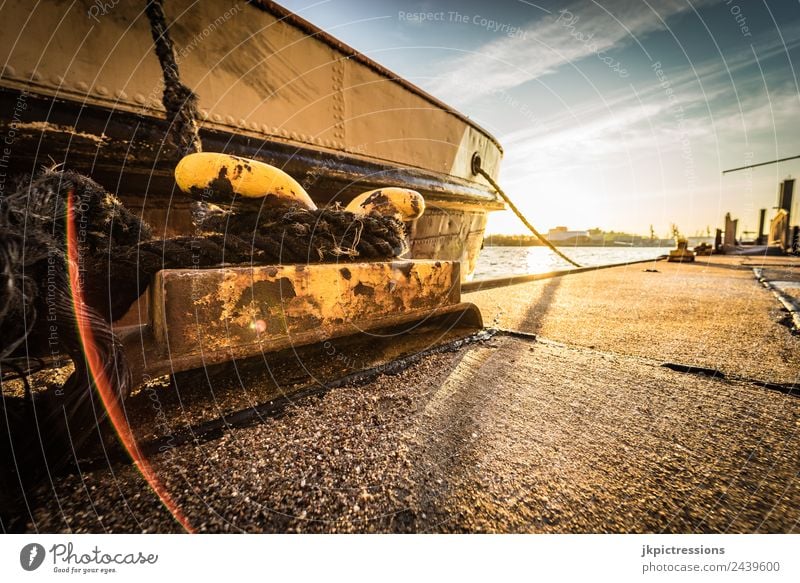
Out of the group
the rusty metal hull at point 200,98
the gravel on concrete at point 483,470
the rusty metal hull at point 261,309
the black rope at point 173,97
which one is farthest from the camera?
the black rope at point 173,97

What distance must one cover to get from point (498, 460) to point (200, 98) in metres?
2.70

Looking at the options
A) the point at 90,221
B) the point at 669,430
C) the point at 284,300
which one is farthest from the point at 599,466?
the point at 90,221

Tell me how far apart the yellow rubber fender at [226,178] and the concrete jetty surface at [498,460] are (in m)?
0.91

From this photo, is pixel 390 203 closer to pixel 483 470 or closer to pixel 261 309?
pixel 261 309

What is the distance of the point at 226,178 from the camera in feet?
4.42

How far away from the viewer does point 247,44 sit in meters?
2.18

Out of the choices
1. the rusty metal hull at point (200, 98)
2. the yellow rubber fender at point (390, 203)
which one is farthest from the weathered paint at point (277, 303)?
the rusty metal hull at point (200, 98)

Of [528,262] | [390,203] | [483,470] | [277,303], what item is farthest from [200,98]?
[528,262]

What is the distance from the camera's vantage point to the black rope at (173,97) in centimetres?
184

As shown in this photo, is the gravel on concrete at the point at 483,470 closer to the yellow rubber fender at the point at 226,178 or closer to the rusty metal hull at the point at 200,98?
the yellow rubber fender at the point at 226,178

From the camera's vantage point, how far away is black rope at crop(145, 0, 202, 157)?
184 cm

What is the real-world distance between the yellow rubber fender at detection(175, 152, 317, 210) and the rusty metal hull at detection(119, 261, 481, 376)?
0.54 metres
